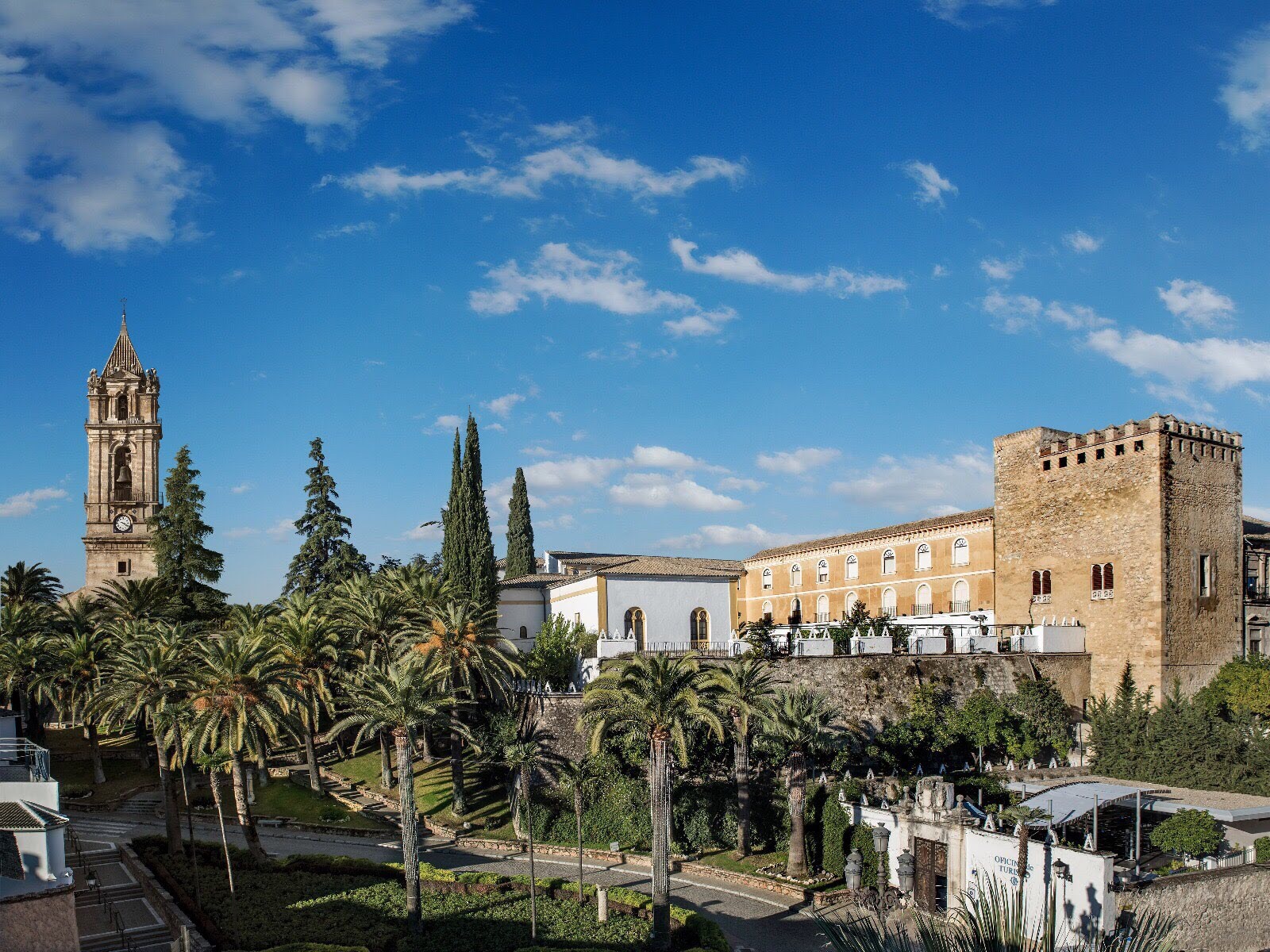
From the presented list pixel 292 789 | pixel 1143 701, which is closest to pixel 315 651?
pixel 292 789

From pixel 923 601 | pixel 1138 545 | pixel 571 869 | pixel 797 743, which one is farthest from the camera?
pixel 923 601

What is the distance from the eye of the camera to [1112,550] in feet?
135

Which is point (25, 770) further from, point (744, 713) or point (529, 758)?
Answer: point (744, 713)

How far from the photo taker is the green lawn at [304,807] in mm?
36281

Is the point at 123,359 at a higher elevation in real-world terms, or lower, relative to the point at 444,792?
higher

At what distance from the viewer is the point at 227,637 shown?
3073 cm

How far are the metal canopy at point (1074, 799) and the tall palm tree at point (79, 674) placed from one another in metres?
33.9

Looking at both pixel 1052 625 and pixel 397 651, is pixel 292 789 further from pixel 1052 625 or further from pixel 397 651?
pixel 1052 625

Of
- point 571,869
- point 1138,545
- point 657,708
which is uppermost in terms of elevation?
point 1138,545

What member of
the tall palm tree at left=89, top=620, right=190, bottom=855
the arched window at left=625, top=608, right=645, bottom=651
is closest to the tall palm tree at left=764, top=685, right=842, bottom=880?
the arched window at left=625, top=608, right=645, bottom=651

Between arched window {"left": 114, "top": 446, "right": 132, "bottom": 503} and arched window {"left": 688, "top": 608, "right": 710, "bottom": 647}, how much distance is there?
39.2 m

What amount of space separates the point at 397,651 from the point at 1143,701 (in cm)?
2935

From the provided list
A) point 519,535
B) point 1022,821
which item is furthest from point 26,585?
point 1022,821

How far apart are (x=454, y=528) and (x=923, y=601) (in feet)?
76.1
